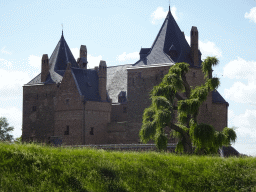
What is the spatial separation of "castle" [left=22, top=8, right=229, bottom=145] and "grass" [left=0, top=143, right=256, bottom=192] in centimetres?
2271

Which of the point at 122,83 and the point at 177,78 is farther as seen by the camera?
the point at 122,83

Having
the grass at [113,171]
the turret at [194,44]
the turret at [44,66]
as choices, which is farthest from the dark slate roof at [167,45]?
the grass at [113,171]

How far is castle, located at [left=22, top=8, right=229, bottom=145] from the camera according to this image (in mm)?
44750

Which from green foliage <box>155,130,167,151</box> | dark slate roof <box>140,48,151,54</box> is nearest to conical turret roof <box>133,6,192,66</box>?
dark slate roof <box>140,48,151,54</box>

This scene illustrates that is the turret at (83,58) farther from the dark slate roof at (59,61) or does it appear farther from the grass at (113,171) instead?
the grass at (113,171)

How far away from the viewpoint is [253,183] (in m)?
18.7

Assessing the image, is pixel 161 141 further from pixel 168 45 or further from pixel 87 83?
pixel 87 83

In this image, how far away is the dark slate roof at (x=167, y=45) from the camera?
44.4 m

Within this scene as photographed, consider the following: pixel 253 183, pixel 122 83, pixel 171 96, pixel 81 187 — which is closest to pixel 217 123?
pixel 122 83

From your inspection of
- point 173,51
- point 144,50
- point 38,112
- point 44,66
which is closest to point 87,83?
point 144,50

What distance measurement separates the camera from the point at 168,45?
45.1m

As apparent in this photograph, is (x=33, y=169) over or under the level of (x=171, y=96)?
under

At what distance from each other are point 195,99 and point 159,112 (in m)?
2.34

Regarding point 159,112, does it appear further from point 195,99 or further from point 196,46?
point 196,46
